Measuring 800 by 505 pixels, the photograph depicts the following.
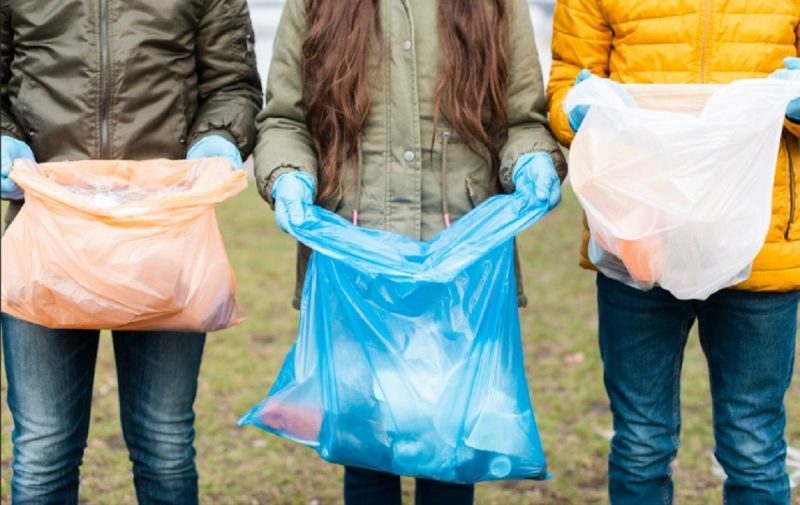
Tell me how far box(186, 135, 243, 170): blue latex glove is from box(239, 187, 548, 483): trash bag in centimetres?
25

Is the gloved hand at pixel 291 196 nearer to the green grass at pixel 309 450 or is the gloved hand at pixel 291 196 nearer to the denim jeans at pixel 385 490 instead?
the denim jeans at pixel 385 490

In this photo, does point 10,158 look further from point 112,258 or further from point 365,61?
point 365,61

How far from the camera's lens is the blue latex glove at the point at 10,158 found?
2.41 m

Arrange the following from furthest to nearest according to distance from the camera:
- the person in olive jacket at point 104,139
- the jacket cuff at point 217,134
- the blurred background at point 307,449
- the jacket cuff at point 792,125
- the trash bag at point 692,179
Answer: the blurred background at point 307,449
the jacket cuff at point 217,134
the person in olive jacket at point 104,139
the jacket cuff at point 792,125
the trash bag at point 692,179

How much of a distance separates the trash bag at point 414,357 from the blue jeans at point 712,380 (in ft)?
1.02

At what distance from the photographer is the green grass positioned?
369 centimetres

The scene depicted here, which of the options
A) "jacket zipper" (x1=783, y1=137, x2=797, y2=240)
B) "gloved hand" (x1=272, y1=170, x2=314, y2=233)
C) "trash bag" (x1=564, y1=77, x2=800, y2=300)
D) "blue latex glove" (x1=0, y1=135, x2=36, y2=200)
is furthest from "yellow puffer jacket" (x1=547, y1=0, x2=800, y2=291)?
"blue latex glove" (x1=0, y1=135, x2=36, y2=200)

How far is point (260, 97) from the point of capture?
9.05 ft

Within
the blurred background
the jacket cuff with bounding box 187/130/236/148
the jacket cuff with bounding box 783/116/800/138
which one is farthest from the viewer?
the blurred background

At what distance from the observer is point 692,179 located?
2.28m

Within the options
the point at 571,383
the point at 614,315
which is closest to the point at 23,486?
the point at 614,315

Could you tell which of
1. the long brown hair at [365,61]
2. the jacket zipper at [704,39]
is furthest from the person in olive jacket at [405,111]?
the jacket zipper at [704,39]

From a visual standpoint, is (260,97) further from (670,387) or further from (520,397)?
(670,387)

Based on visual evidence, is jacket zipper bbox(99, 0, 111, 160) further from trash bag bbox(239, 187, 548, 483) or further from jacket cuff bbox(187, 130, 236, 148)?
trash bag bbox(239, 187, 548, 483)
